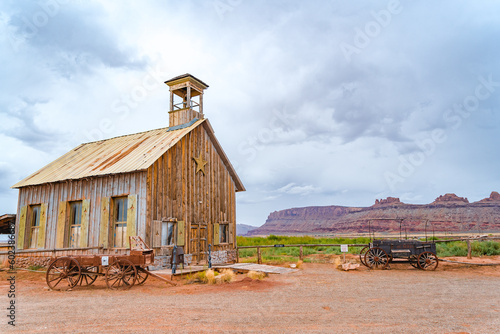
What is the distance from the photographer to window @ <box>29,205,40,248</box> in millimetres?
18281

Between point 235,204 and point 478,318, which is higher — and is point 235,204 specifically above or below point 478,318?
above

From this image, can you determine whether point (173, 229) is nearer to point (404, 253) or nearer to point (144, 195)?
point (144, 195)

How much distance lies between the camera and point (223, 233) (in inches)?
781

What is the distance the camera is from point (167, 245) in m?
15.7

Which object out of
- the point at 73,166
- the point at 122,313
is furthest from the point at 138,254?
the point at 73,166

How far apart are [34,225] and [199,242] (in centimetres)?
A: 850

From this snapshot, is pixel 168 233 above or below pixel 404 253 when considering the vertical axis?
above

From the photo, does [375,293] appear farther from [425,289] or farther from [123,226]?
[123,226]

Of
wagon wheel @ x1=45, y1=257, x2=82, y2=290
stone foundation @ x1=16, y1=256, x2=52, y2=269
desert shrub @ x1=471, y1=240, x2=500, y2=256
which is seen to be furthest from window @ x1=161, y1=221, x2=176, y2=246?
desert shrub @ x1=471, y1=240, x2=500, y2=256

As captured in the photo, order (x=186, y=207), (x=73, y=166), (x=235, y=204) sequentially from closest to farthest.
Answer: (x=186, y=207)
(x=73, y=166)
(x=235, y=204)

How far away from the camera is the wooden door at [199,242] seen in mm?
17175

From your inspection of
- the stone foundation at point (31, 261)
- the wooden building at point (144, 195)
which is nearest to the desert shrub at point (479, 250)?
the wooden building at point (144, 195)

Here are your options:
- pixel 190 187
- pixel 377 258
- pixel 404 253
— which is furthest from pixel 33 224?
pixel 404 253

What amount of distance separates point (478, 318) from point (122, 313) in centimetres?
711
